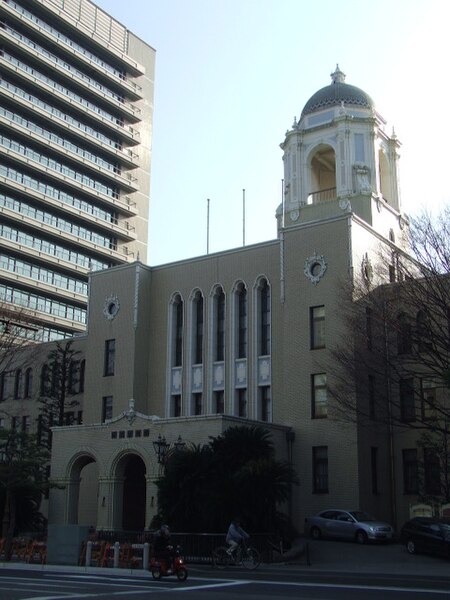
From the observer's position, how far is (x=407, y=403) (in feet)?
116

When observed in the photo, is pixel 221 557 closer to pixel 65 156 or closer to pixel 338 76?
pixel 338 76

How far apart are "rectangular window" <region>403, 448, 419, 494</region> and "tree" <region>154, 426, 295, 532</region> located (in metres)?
7.17

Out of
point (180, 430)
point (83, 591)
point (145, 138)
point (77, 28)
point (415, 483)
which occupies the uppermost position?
point (77, 28)

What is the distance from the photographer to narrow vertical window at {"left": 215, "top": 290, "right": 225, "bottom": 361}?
3972 centimetres

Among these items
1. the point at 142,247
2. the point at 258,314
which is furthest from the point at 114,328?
the point at 142,247

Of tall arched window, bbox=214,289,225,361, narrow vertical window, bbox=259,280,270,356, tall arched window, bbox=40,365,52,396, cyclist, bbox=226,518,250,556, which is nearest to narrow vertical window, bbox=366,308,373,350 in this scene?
narrow vertical window, bbox=259,280,270,356

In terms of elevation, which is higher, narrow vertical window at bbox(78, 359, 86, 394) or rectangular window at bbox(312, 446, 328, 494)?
narrow vertical window at bbox(78, 359, 86, 394)

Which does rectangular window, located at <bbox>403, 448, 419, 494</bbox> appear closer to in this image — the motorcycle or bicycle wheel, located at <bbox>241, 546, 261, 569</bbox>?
bicycle wheel, located at <bbox>241, 546, 261, 569</bbox>

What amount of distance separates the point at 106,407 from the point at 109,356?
2.81m

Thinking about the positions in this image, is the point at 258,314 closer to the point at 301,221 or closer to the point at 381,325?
the point at 301,221

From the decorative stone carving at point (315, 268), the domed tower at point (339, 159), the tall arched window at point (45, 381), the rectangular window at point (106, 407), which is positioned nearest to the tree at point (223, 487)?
the decorative stone carving at point (315, 268)

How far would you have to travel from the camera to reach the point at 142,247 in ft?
279

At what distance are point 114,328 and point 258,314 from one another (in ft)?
28.6

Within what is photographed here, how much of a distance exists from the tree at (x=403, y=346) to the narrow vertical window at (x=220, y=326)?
6700 millimetres
